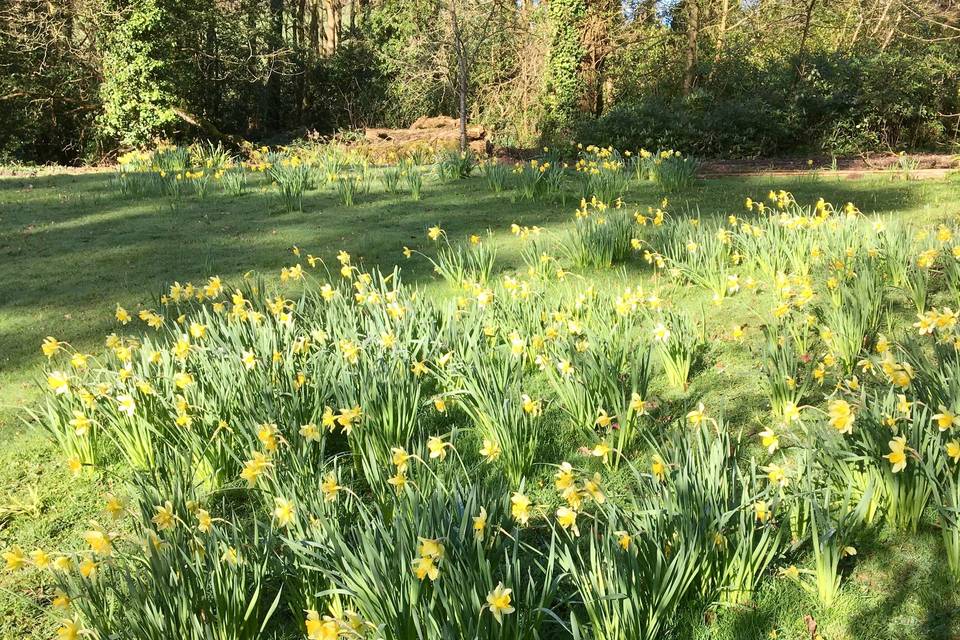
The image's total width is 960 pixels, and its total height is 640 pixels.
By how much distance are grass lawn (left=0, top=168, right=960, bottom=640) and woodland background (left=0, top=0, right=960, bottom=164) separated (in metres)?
5.13

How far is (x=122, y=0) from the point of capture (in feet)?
54.3

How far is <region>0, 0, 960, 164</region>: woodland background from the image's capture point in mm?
13508

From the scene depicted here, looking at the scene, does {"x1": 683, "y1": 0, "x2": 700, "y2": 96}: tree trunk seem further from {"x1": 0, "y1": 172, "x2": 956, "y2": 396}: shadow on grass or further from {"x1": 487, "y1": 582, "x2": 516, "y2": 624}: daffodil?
{"x1": 487, "y1": 582, "x2": 516, "y2": 624}: daffodil

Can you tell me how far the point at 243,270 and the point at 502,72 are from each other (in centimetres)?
1475

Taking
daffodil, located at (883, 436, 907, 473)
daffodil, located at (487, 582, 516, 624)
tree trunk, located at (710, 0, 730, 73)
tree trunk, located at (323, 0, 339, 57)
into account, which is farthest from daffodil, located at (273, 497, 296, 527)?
tree trunk, located at (323, 0, 339, 57)

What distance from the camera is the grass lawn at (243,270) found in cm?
231

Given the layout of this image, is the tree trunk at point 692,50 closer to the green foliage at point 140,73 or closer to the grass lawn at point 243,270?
the grass lawn at point 243,270

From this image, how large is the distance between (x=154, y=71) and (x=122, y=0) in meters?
1.57

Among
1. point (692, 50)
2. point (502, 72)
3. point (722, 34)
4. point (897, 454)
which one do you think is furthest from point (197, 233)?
point (722, 34)

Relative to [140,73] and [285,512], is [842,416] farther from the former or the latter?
[140,73]

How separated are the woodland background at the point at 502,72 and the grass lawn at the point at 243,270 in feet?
16.8

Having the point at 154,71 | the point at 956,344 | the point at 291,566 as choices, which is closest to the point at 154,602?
the point at 291,566

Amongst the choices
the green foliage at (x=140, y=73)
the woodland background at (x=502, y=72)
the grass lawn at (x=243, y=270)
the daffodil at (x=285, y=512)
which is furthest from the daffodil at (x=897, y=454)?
the green foliage at (x=140, y=73)

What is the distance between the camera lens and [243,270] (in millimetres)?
6270
